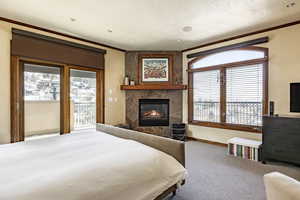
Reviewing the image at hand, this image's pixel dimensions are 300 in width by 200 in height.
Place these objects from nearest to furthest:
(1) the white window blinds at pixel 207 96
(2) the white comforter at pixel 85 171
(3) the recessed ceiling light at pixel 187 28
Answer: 1. (2) the white comforter at pixel 85 171
2. (3) the recessed ceiling light at pixel 187 28
3. (1) the white window blinds at pixel 207 96

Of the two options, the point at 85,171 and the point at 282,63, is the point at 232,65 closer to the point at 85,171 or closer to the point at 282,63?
the point at 282,63

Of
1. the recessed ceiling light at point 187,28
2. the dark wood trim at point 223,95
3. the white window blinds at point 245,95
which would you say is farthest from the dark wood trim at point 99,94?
the white window blinds at point 245,95

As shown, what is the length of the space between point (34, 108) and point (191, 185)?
3.63 meters

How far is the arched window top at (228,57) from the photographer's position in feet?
11.9

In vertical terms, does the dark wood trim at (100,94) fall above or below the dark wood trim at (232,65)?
below

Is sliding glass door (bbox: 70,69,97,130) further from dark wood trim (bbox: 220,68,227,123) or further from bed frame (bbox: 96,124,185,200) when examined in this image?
dark wood trim (bbox: 220,68,227,123)

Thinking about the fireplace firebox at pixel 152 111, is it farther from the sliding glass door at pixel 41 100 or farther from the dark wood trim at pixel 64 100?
the sliding glass door at pixel 41 100

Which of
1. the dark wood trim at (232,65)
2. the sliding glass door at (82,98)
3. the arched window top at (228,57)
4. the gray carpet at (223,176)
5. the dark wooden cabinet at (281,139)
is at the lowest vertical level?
the gray carpet at (223,176)

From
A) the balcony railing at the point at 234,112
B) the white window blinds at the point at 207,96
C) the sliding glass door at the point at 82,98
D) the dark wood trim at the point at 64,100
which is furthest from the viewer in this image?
the white window blinds at the point at 207,96

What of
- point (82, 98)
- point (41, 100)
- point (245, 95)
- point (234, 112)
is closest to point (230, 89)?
point (245, 95)

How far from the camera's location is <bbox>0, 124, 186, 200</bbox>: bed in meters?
1.04

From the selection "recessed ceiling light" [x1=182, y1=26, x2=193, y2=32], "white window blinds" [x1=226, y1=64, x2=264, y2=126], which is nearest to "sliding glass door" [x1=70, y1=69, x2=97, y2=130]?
"recessed ceiling light" [x1=182, y1=26, x2=193, y2=32]

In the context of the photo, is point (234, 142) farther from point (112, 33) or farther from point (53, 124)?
point (53, 124)

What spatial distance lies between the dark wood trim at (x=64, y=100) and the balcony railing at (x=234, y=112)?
3417 millimetres
